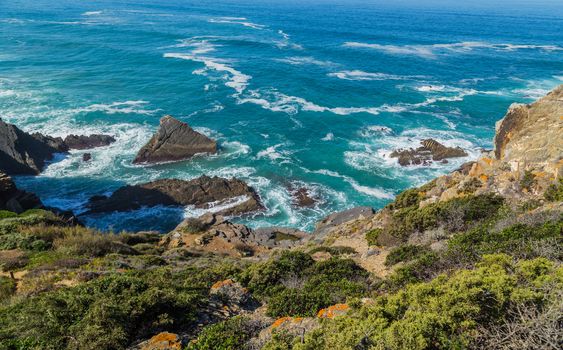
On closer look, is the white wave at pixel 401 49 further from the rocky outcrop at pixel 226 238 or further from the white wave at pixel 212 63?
the rocky outcrop at pixel 226 238

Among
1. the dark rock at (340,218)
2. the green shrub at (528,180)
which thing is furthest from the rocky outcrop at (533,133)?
the dark rock at (340,218)

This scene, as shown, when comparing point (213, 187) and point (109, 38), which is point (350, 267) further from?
point (109, 38)

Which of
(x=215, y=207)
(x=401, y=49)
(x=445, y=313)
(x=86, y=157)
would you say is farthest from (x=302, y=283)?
(x=401, y=49)

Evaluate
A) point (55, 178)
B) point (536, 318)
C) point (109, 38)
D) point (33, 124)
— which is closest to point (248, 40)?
point (109, 38)

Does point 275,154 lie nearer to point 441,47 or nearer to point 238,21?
point 441,47

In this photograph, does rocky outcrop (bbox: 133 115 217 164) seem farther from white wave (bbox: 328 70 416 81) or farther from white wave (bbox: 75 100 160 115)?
white wave (bbox: 328 70 416 81)

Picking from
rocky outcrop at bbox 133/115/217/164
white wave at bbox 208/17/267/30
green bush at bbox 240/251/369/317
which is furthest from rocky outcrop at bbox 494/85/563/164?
white wave at bbox 208/17/267/30
